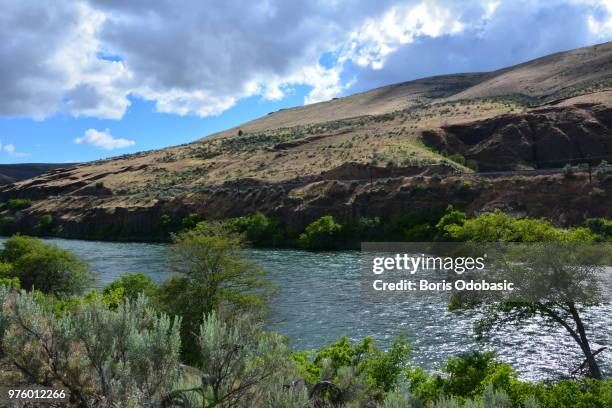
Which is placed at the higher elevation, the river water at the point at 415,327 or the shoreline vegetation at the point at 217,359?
the shoreline vegetation at the point at 217,359

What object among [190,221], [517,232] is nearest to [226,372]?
[517,232]

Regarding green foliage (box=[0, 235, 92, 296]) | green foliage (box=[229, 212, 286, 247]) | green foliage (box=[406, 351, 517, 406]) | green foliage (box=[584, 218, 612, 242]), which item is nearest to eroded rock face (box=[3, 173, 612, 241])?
green foliage (box=[229, 212, 286, 247])

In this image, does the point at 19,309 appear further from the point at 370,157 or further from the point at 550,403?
the point at 370,157

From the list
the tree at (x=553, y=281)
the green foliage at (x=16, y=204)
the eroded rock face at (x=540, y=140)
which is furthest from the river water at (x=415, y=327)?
the green foliage at (x=16, y=204)

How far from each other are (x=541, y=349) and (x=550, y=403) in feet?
43.7

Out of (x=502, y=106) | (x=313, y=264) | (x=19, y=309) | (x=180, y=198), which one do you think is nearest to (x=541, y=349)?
(x=19, y=309)

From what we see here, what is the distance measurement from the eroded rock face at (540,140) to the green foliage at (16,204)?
8663cm

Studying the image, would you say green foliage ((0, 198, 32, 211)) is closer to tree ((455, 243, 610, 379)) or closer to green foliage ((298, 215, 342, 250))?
green foliage ((298, 215, 342, 250))

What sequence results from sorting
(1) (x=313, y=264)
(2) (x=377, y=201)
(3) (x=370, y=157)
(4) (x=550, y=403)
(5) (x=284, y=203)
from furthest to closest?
1. (3) (x=370, y=157)
2. (5) (x=284, y=203)
3. (2) (x=377, y=201)
4. (1) (x=313, y=264)
5. (4) (x=550, y=403)

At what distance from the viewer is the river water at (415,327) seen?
2401 centimetres

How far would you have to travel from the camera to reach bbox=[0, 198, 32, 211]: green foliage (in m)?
110

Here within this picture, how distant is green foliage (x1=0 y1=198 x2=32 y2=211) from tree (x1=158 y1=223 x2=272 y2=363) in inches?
3927

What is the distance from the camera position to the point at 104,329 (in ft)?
36.7

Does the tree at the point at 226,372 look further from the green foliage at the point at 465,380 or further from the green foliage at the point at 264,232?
the green foliage at the point at 264,232
